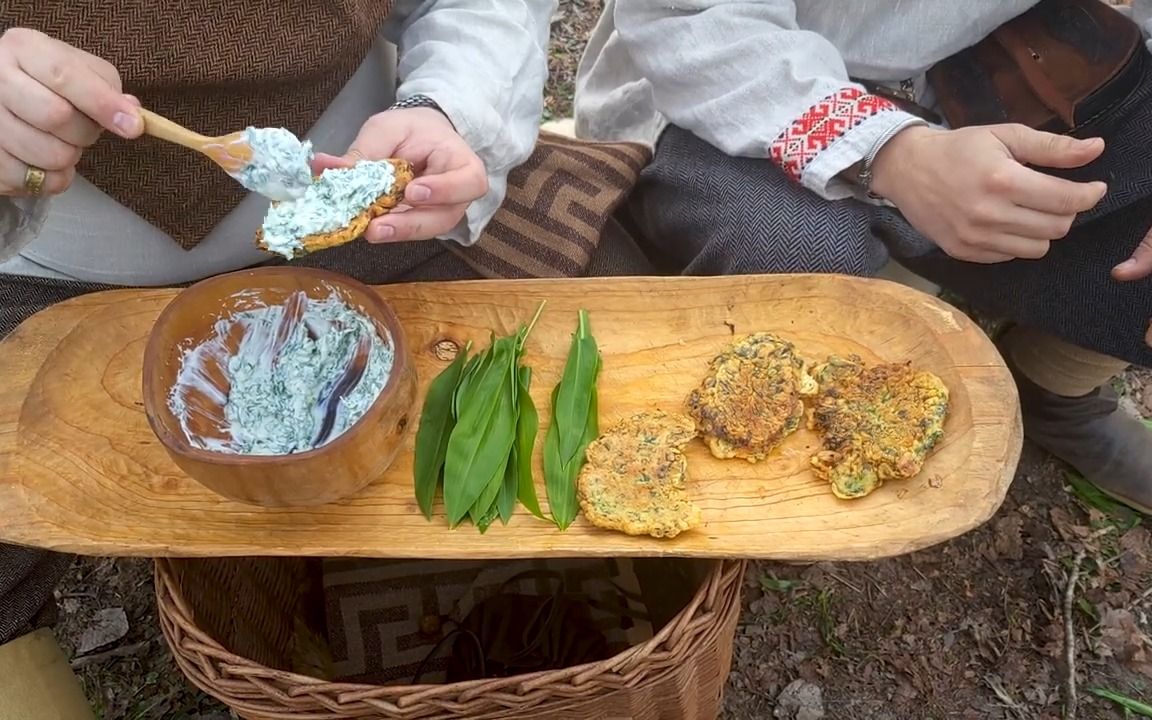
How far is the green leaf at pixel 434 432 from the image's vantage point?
103 cm

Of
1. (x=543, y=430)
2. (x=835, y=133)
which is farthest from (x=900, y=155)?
(x=543, y=430)

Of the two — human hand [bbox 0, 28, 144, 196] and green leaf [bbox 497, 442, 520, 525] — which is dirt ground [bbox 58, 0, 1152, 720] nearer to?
green leaf [bbox 497, 442, 520, 525]

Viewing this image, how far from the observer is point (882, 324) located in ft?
3.83

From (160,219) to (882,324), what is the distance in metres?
0.90

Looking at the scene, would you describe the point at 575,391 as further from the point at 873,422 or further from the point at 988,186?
the point at 988,186

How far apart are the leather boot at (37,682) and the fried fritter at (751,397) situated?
920 millimetres

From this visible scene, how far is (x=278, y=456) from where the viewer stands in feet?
2.92

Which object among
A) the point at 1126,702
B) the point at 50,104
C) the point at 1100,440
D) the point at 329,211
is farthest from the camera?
the point at 1100,440

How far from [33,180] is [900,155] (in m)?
1.00

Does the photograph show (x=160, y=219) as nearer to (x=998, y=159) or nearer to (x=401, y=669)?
(x=401, y=669)

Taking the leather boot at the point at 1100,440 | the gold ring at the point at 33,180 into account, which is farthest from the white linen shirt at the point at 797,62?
the gold ring at the point at 33,180

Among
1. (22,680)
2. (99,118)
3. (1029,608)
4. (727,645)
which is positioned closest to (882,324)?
(727,645)

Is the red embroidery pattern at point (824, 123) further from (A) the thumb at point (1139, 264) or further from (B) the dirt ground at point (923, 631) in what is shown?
(B) the dirt ground at point (923, 631)

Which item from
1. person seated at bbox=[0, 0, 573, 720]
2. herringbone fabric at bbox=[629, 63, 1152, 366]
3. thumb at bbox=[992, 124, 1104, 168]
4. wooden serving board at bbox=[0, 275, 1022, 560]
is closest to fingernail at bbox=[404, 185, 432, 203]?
person seated at bbox=[0, 0, 573, 720]
